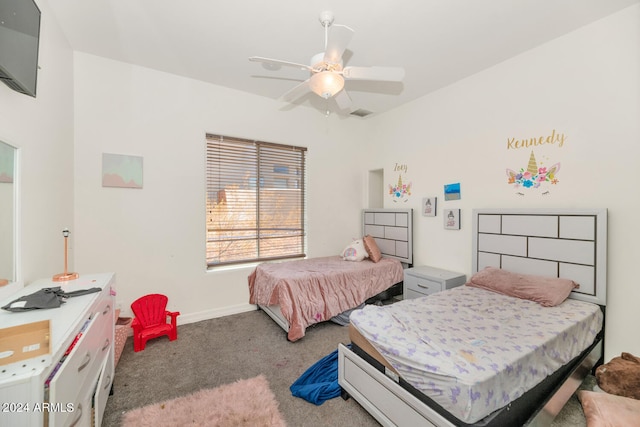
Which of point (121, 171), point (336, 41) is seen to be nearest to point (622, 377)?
point (336, 41)

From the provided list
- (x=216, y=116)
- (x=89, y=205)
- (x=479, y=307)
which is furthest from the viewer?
(x=216, y=116)

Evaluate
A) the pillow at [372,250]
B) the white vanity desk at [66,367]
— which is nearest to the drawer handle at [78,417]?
the white vanity desk at [66,367]

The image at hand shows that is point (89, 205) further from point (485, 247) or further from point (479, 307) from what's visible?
point (485, 247)

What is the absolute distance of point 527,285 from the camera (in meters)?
2.25

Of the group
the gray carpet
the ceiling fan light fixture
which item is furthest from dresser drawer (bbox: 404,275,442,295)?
the ceiling fan light fixture

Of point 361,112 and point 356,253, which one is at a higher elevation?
point 361,112

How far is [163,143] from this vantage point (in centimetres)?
300

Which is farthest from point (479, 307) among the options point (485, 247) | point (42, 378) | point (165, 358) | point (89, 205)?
point (89, 205)

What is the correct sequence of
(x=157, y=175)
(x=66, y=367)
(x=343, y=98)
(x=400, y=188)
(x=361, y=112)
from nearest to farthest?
(x=66, y=367) < (x=343, y=98) < (x=157, y=175) < (x=400, y=188) < (x=361, y=112)

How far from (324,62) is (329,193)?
2358 mm

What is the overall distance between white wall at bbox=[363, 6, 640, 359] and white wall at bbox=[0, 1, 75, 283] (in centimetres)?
374

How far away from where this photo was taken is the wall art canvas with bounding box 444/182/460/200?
3.15 meters

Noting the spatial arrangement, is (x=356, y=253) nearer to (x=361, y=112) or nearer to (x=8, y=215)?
(x=361, y=112)

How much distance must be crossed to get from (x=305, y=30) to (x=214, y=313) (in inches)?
125
